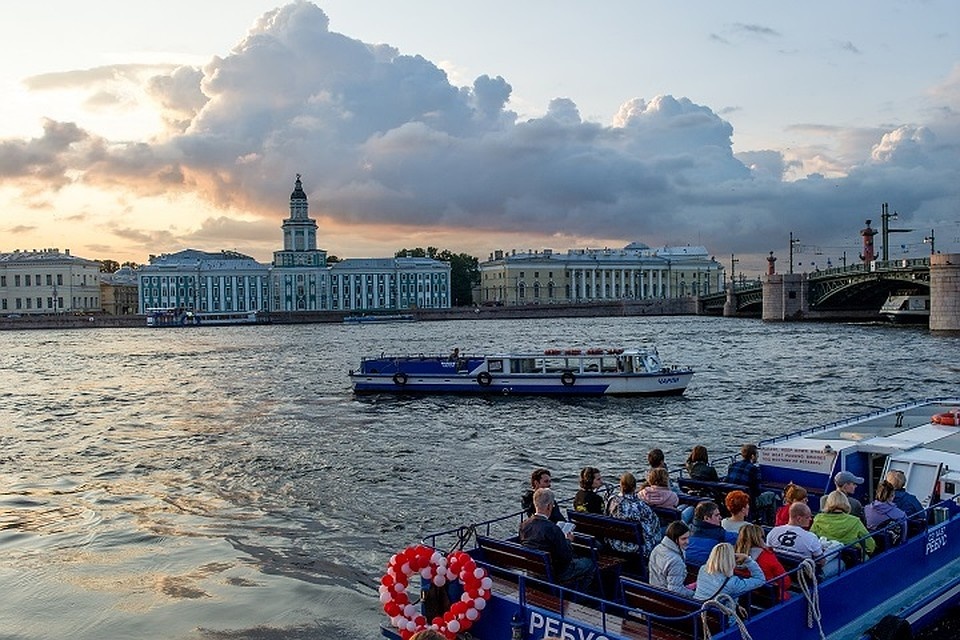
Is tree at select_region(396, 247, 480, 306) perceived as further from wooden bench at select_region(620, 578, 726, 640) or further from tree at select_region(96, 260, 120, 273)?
wooden bench at select_region(620, 578, 726, 640)

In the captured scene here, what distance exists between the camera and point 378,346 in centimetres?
6688

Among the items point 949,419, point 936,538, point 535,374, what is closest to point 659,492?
point 936,538

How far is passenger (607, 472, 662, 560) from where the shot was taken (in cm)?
816

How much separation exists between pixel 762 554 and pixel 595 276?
480ft

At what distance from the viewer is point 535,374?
3438 centimetres

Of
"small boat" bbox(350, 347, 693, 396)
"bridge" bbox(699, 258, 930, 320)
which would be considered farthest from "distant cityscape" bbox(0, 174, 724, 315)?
"small boat" bbox(350, 347, 693, 396)

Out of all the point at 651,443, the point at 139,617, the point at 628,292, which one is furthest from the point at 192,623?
the point at 628,292

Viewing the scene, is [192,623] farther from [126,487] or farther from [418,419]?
[418,419]

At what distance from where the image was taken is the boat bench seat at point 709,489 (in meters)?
10.0

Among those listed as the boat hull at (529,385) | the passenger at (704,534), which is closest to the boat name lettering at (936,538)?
the passenger at (704,534)

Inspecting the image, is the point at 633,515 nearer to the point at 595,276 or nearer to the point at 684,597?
the point at 684,597

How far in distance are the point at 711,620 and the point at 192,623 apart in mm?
6686

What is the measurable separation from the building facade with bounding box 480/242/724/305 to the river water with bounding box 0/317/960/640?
3915 inches

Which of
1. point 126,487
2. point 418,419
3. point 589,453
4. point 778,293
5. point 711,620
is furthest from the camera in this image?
point 778,293
